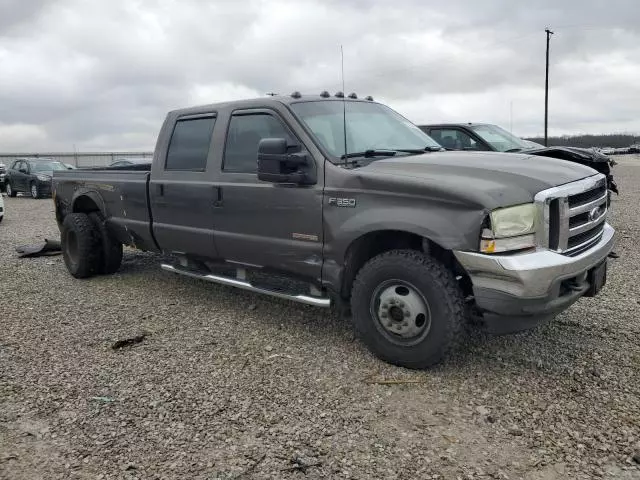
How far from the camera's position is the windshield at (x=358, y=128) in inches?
179

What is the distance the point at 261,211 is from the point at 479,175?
1.80 meters

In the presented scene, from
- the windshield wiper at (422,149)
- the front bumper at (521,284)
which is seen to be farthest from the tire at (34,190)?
the front bumper at (521,284)

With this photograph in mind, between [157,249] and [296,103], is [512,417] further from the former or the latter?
[157,249]

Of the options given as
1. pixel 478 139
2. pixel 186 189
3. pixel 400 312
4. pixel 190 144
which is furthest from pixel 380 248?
pixel 478 139

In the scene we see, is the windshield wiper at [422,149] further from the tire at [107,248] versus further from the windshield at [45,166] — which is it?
the windshield at [45,166]

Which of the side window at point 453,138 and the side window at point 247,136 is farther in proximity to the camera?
the side window at point 453,138

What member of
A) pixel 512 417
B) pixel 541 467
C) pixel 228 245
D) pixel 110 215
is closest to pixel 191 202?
pixel 228 245

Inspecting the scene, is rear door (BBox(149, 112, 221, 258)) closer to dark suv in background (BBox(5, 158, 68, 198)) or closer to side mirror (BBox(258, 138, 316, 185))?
side mirror (BBox(258, 138, 316, 185))

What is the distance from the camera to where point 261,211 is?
15.4 ft

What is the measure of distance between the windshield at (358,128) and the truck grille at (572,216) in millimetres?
1448

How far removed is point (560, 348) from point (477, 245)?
1.40 m

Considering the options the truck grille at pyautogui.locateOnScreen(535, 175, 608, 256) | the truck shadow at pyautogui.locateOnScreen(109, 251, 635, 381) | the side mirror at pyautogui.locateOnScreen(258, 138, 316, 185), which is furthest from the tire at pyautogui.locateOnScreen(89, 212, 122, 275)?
the truck grille at pyautogui.locateOnScreen(535, 175, 608, 256)

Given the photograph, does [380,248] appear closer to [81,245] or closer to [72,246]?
[81,245]

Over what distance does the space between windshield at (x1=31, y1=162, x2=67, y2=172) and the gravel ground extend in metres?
18.2
